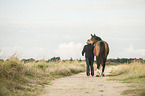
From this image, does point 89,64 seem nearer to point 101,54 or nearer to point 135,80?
point 101,54

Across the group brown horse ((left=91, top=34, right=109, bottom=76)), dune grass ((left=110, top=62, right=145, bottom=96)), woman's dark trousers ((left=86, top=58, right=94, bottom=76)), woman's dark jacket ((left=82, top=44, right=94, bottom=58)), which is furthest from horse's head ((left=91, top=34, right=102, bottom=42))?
dune grass ((left=110, top=62, right=145, bottom=96))

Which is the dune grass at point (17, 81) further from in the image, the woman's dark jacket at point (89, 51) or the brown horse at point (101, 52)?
the brown horse at point (101, 52)

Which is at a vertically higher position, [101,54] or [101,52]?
[101,52]

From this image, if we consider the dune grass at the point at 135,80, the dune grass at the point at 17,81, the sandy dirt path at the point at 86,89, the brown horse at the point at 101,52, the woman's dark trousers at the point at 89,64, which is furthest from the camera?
the woman's dark trousers at the point at 89,64

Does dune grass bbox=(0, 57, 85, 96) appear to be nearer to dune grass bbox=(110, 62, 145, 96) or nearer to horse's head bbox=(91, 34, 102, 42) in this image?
dune grass bbox=(110, 62, 145, 96)

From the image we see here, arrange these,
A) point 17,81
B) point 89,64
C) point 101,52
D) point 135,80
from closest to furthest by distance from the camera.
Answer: point 17,81 < point 135,80 < point 101,52 < point 89,64

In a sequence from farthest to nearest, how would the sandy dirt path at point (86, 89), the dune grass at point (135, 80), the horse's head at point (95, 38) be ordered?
the horse's head at point (95, 38) < the sandy dirt path at point (86, 89) < the dune grass at point (135, 80)

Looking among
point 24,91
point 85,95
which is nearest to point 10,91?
point 24,91

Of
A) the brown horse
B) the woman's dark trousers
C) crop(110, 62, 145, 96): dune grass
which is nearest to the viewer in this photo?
crop(110, 62, 145, 96): dune grass

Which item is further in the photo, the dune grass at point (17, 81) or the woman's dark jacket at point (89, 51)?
the woman's dark jacket at point (89, 51)

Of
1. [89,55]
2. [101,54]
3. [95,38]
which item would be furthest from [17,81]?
[95,38]

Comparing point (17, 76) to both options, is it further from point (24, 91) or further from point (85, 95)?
point (85, 95)

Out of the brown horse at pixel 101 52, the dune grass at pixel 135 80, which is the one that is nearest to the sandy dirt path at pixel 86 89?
the dune grass at pixel 135 80

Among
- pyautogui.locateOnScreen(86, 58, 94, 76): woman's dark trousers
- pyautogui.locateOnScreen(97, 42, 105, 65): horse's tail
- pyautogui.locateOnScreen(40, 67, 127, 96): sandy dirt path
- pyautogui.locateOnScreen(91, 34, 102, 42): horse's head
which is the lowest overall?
pyautogui.locateOnScreen(40, 67, 127, 96): sandy dirt path
